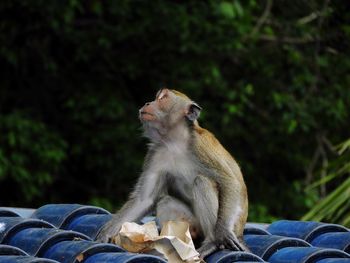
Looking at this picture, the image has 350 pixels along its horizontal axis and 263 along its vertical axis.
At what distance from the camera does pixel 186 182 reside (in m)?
6.58

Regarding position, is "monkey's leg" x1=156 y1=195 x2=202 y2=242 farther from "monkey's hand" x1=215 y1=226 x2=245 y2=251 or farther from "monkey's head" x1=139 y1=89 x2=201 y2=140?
"monkey's head" x1=139 y1=89 x2=201 y2=140

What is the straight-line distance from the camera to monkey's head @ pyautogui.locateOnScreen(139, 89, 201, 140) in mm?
6730

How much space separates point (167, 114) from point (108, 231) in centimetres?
87

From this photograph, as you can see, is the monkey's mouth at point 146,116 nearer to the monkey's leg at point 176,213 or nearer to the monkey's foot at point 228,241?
the monkey's leg at point 176,213

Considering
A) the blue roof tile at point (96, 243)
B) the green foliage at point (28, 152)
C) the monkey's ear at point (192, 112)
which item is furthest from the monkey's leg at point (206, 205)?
the green foliage at point (28, 152)

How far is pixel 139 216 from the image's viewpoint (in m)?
6.62

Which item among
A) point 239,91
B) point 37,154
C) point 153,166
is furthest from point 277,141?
point 153,166

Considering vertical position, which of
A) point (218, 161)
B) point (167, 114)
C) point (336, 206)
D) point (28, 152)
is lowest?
point (28, 152)

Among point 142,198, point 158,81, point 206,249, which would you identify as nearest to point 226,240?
point 206,249

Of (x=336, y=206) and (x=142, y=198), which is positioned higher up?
(x=142, y=198)

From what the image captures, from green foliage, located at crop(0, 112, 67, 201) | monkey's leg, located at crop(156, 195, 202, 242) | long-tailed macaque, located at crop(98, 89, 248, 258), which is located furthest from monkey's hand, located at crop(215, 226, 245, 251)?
green foliage, located at crop(0, 112, 67, 201)

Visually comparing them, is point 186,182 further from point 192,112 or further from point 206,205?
point 192,112

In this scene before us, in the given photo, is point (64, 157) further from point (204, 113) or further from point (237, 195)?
point (237, 195)

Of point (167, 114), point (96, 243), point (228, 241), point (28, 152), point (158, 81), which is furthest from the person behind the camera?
point (158, 81)
